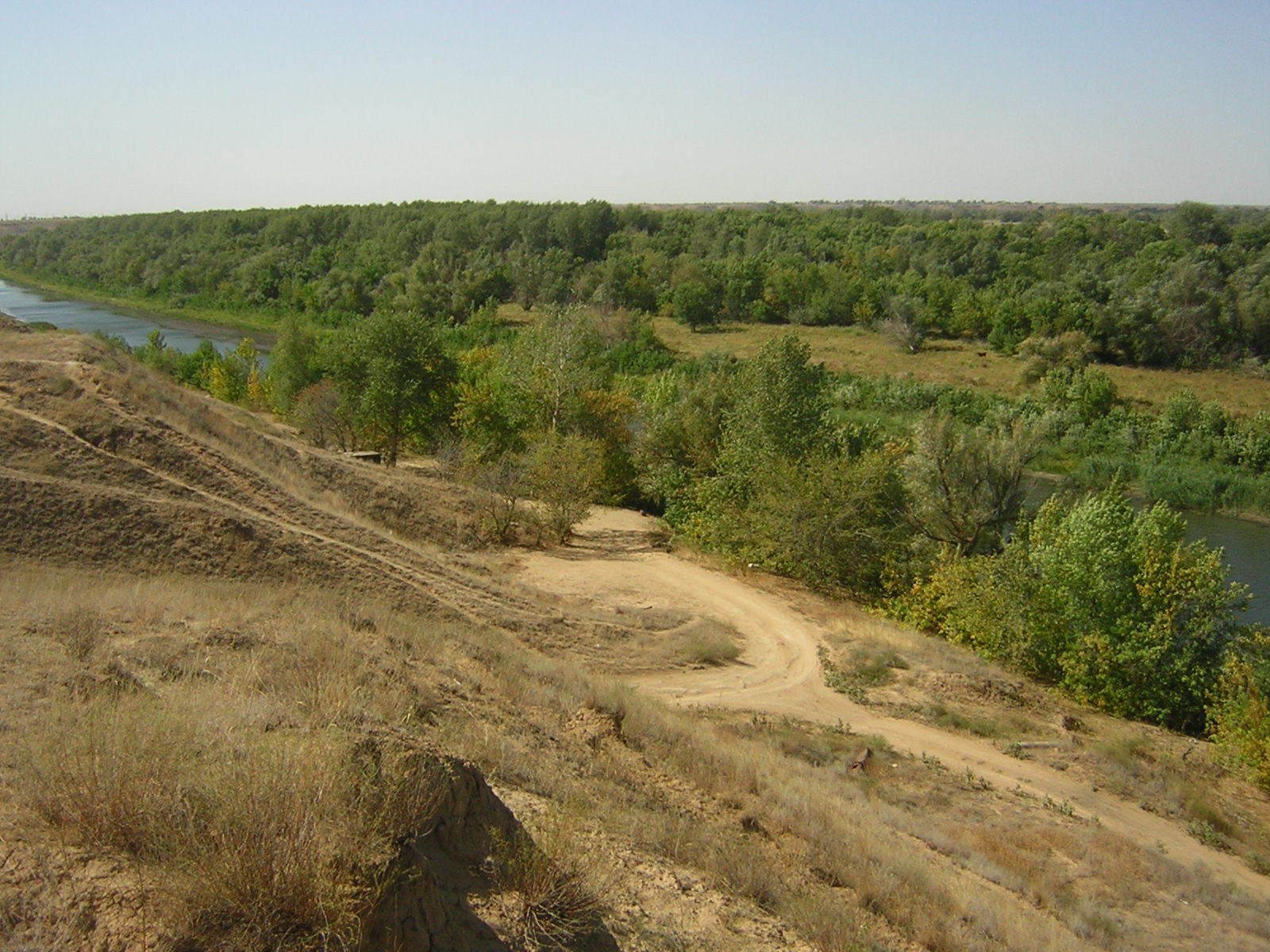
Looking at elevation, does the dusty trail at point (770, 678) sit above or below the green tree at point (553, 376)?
below

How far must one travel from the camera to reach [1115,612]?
17812mm

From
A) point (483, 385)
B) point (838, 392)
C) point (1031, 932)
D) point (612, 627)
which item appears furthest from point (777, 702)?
point (838, 392)

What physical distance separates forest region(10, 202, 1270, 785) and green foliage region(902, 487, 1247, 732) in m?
0.05

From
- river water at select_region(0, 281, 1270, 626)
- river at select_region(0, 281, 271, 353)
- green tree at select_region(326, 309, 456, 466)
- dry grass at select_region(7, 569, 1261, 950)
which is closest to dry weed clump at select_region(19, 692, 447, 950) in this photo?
Answer: dry grass at select_region(7, 569, 1261, 950)

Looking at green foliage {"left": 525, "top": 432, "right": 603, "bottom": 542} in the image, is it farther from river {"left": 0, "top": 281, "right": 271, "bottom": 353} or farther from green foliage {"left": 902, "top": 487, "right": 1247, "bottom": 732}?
river {"left": 0, "top": 281, "right": 271, "bottom": 353}

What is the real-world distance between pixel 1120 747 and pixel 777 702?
18.4ft

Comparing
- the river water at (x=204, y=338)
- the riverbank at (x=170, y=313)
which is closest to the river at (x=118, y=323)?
the river water at (x=204, y=338)

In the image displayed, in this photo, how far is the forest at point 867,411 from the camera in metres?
18.0

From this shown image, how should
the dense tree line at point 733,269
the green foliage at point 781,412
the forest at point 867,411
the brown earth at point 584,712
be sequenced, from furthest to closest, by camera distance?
1. the dense tree line at point 733,269
2. the green foliage at point 781,412
3. the forest at point 867,411
4. the brown earth at point 584,712

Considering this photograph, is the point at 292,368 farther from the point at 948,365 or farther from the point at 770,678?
the point at 948,365

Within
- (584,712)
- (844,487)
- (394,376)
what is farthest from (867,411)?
(584,712)

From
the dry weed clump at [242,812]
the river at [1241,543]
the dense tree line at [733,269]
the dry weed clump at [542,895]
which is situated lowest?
the river at [1241,543]

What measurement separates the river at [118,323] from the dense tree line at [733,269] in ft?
14.7

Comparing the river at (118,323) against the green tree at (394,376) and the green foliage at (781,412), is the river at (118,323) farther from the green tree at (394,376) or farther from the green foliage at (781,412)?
the green foliage at (781,412)
